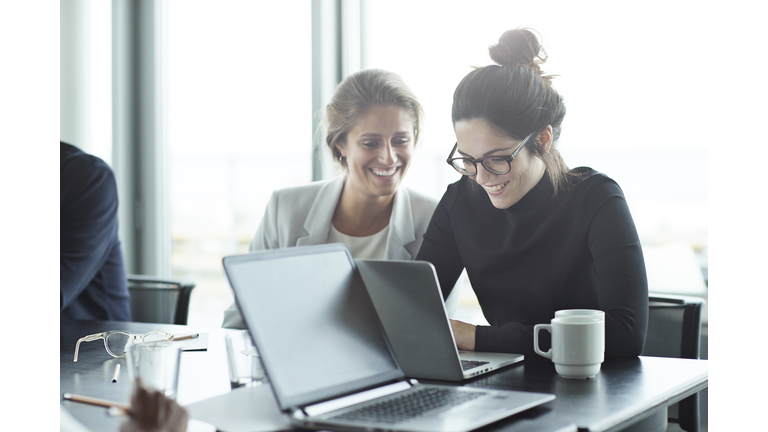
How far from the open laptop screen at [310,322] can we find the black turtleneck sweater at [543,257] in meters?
0.37

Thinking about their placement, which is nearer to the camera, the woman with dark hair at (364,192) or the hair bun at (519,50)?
the hair bun at (519,50)

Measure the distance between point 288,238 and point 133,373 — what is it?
3.89 ft

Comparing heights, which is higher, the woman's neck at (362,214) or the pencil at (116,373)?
the woman's neck at (362,214)

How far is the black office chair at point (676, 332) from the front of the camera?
143 centimetres

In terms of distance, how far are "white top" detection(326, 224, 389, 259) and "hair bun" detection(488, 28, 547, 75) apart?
2.27 feet

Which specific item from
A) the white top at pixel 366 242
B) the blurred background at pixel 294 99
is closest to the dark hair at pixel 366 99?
the white top at pixel 366 242

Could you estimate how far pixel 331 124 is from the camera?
2137 mm

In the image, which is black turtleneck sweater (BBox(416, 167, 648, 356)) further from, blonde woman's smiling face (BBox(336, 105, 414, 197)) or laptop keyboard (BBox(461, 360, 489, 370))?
blonde woman's smiling face (BBox(336, 105, 414, 197))

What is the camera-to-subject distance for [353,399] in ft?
2.84

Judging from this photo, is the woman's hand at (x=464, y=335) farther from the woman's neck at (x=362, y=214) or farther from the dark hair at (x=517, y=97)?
the woman's neck at (x=362, y=214)
